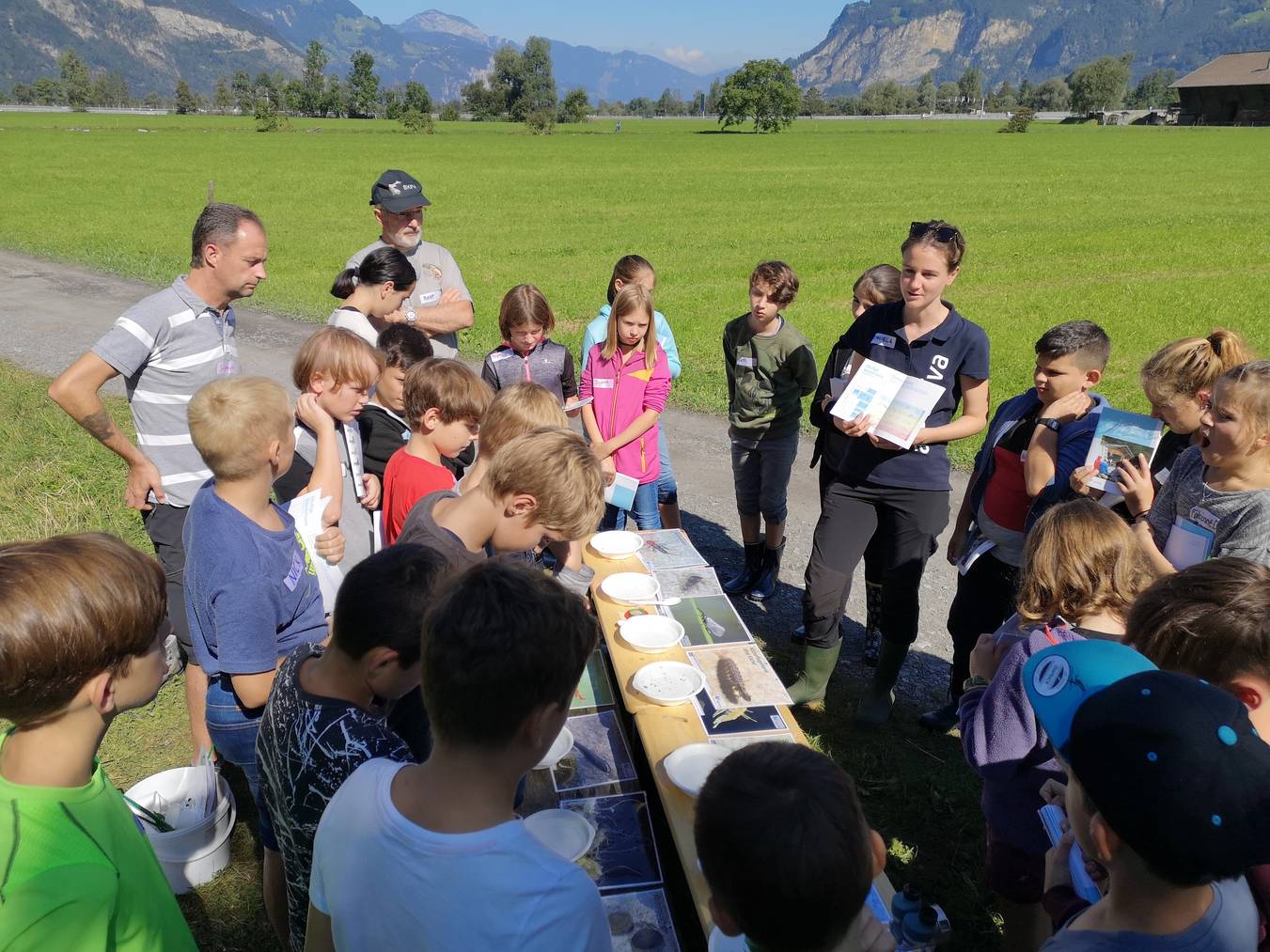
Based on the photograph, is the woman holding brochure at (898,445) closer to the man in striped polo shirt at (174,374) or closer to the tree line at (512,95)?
the man in striped polo shirt at (174,374)

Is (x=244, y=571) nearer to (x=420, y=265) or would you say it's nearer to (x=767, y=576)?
(x=420, y=265)

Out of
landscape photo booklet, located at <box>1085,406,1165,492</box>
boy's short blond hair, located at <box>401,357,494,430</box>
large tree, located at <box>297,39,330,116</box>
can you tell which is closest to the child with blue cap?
landscape photo booklet, located at <box>1085,406,1165,492</box>

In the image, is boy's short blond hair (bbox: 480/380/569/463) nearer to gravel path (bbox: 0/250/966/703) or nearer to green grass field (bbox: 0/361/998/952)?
green grass field (bbox: 0/361/998/952)

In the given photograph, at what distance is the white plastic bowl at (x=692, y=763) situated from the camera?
2486mm

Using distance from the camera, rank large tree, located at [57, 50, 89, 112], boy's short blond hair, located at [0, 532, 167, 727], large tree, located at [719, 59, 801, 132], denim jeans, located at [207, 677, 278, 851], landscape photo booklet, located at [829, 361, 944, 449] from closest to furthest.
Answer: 1. boy's short blond hair, located at [0, 532, 167, 727]
2. denim jeans, located at [207, 677, 278, 851]
3. landscape photo booklet, located at [829, 361, 944, 449]
4. large tree, located at [719, 59, 801, 132]
5. large tree, located at [57, 50, 89, 112]

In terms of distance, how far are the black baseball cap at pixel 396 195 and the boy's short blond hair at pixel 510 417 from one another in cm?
247

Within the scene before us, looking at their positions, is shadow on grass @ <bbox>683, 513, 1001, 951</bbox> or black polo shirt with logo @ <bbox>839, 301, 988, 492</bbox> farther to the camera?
black polo shirt with logo @ <bbox>839, 301, 988, 492</bbox>

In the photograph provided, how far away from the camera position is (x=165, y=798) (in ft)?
10.7

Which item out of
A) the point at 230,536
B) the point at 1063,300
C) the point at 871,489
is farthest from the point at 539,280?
the point at 230,536

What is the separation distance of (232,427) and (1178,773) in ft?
8.44

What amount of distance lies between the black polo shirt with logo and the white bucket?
10.3ft

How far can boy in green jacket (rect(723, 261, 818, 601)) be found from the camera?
16.7 feet

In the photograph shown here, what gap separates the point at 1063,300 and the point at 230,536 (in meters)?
15.6

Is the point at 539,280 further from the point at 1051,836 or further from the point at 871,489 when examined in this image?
the point at 1051,836
